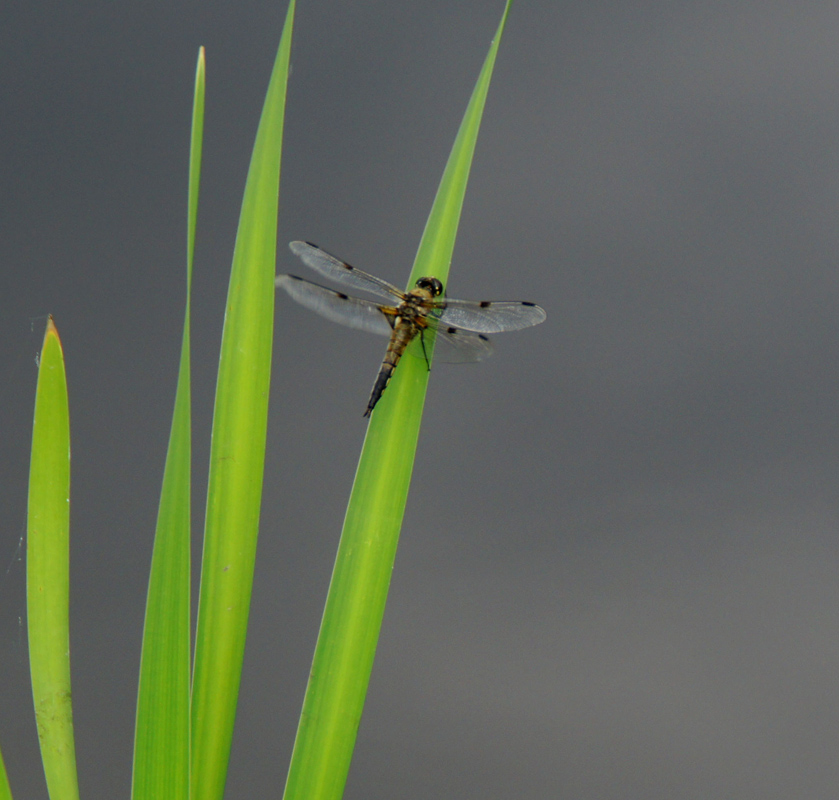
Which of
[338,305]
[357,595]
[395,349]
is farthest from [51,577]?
[338,305]

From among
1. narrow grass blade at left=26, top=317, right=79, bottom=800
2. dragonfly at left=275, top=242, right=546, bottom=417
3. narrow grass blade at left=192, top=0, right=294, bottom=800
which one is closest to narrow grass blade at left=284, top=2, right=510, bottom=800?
narrow grass blade at left=192, top=0, right=294, bottom=800

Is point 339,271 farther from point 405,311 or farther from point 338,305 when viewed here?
point 405,311

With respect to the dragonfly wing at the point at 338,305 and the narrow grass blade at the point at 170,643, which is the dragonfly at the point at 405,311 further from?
the narrow grass blade at the point at 170,643

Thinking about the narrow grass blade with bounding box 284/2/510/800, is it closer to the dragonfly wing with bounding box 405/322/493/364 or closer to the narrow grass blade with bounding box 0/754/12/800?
the narrow grass blade with bounding box 0/754/12/800

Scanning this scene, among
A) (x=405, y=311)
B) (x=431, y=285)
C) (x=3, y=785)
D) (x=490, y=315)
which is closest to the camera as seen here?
(x=3, y=785)

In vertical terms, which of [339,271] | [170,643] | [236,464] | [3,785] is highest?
[339,271]

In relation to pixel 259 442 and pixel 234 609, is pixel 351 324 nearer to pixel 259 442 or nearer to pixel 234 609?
pixel 259 442
